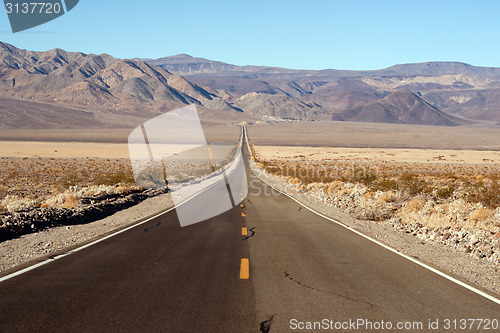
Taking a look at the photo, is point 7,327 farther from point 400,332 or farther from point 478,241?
point 478,241

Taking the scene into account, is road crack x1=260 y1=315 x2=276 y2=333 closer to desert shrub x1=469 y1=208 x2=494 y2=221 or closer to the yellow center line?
the yellow center line

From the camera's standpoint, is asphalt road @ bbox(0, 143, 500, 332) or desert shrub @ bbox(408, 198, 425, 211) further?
desert shrub @ bbox(408, 198, 425, 211)

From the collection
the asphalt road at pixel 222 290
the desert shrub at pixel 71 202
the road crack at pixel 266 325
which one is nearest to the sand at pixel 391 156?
the desert shrub at pixel 71 202

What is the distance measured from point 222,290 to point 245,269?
4.90 ft

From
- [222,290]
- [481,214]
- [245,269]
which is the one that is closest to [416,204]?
[481,214]

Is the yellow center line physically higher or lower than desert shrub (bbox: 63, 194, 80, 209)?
higher

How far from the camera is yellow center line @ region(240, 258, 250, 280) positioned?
7696 mm

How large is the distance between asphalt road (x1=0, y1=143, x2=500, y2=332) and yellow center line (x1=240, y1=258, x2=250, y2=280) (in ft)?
0.34

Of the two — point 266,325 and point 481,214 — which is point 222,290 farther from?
point 481,214

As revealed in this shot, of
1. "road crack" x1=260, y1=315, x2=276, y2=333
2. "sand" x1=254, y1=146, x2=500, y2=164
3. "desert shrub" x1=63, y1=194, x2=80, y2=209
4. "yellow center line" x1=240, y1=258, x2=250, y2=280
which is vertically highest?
"road crack" x1=260, y1=315, x2=276, y2=333

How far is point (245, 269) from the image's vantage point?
8.22 meters

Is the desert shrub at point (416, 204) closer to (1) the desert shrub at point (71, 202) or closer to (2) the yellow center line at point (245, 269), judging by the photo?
(2) the yellow center line at point (245, 269)

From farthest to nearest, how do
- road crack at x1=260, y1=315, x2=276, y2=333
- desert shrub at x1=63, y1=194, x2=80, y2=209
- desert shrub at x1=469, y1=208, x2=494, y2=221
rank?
1. desert shrub at x1=63, y1=194, x2=80, y2=209
2. desert shrub at x1=469, y1=208, x2=494, y2=221
3. road crack at x1=260, y1=315, x2=276, y2=333

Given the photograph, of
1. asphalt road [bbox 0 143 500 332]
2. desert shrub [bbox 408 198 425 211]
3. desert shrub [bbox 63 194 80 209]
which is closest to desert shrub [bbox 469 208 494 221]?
desert shrub [bbox 408 198 425 211]
